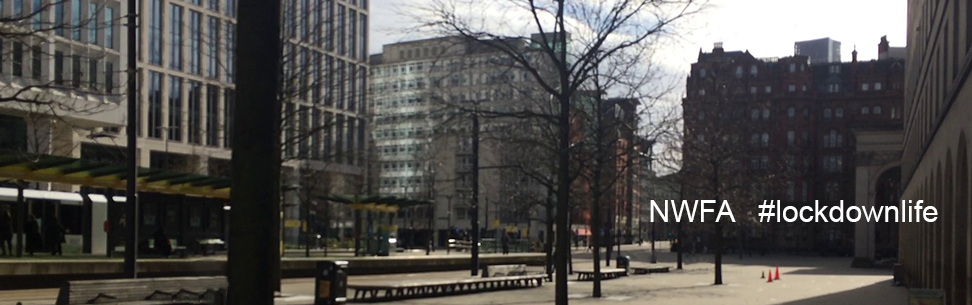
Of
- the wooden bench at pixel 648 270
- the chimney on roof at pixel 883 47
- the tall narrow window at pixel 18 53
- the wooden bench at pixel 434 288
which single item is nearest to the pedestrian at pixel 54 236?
the wooden bench at pixel 434 288

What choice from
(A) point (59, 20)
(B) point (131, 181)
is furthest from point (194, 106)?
(B) point (131, 181)

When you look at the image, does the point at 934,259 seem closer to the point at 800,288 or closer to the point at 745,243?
the point at 800,288

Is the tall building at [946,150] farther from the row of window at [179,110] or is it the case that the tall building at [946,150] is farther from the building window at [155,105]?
the building window at [155,105]

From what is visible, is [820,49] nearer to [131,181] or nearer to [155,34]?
[155,34]

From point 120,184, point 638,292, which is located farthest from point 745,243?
point 120,184

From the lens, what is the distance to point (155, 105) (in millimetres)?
68000

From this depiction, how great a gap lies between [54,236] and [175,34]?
35663 millimetres

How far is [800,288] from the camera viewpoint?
40188 mm

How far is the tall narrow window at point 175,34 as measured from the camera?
66688 millimetres

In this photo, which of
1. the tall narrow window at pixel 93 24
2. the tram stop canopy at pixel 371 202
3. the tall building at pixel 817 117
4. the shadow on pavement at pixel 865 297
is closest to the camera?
the tall narrow window at pixel 93 24

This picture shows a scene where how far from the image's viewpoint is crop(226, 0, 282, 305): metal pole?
4.64 metres

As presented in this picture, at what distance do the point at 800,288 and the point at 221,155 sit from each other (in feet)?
135

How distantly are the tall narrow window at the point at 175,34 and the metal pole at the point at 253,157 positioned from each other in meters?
62.7

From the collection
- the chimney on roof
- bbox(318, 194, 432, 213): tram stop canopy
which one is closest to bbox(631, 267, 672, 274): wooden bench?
bbox(318, 194, 432, 213): tram stop canopy
